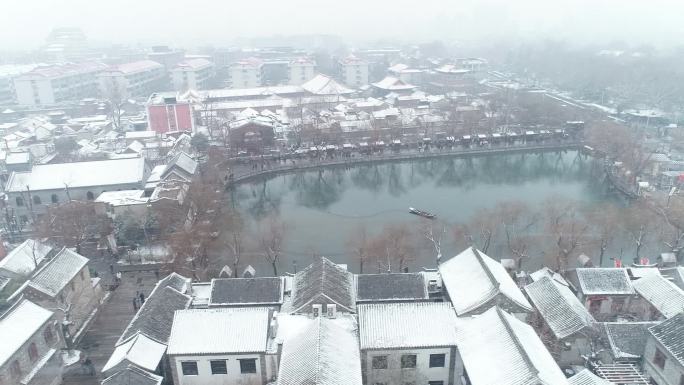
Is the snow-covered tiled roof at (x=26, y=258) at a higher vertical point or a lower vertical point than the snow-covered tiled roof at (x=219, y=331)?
lower

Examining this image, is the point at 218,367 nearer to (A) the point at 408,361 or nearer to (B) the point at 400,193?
(A) the point at 408,361

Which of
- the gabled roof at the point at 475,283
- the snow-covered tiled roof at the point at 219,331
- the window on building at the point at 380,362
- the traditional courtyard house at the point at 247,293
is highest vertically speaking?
the gabled roof at the point at 475,283

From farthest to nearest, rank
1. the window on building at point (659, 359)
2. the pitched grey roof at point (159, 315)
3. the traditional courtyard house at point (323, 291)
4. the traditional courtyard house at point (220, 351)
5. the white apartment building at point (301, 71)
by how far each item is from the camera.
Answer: the white apartment building at point (301, 71)
the traditional courtyard house at point (323, 291)
the pitched grey roof at point (159, 315)
the traditional courtyard house at point (220, 351)
the window on building at point (659, 359)

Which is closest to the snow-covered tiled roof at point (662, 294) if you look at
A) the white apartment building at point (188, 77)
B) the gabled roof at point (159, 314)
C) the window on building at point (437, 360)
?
the window on building at point (437, 360)

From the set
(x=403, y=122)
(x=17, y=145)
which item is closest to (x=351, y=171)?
(x=403, y=122)

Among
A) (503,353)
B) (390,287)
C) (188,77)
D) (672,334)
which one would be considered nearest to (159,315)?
(390,287)

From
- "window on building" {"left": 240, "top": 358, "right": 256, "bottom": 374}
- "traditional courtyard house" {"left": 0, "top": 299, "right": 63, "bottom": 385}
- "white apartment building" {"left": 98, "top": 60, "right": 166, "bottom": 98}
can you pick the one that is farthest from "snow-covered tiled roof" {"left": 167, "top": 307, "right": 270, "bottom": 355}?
"white apartment building" {"left": 98, "top": 60, "right": 166, "bottom": 98}

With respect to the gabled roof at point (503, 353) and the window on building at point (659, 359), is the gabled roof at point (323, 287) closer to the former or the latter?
the gabled roof at point (503, 353)

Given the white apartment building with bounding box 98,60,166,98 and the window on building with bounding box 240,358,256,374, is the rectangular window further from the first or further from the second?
the white apartment building with bounding box 98,60,166,98
